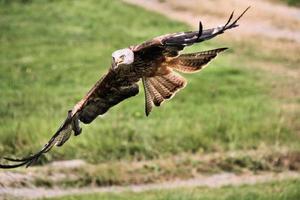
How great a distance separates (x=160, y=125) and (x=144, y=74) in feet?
17.6

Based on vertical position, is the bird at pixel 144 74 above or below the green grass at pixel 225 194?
above

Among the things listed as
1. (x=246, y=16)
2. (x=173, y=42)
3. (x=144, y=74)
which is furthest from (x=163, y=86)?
(x=246, y=16)

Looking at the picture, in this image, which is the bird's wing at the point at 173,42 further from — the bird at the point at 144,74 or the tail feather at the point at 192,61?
the tail feather at the point at 192,61

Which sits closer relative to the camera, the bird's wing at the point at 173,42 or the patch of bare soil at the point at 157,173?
the bird's wing at the point at 173,42

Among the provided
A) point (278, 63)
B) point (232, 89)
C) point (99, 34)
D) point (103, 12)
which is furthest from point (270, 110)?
point (103, 12)

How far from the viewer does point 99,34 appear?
1445cm

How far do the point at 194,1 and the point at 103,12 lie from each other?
2067 millimetres

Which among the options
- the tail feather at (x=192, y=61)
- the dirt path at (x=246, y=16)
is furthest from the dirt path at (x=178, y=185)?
the dirt path at (x=246, y=16)

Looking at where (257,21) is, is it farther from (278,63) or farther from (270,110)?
(270,110)

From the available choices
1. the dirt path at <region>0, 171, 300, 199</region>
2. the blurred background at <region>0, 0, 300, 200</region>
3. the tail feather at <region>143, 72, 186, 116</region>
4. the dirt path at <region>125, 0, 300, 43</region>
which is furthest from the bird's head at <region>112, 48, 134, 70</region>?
the dirt path at <region>125, 0, 300, 43</region>

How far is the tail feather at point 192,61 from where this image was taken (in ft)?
11.5

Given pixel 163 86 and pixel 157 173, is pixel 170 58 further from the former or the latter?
pixel 157 173

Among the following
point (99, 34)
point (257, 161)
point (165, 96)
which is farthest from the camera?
point (99, 34)

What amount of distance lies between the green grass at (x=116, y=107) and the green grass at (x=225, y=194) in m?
1.00
